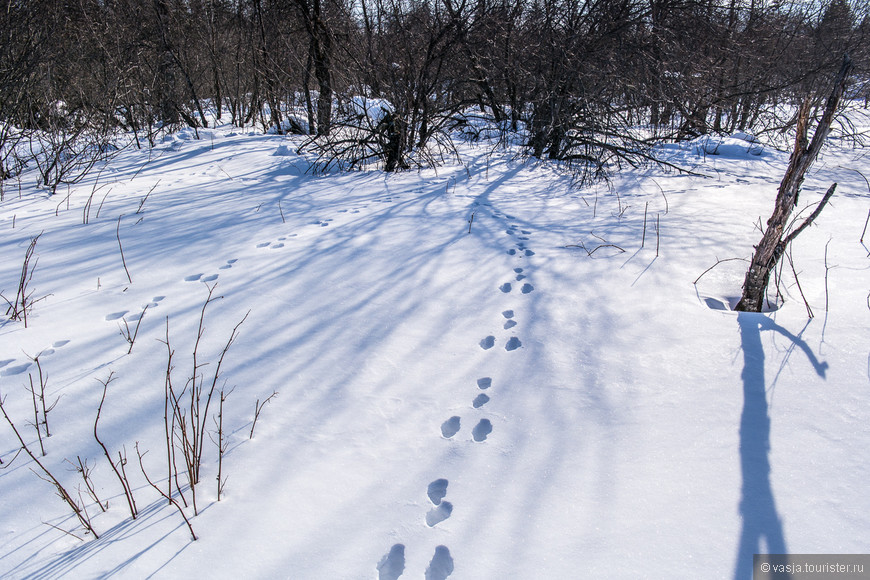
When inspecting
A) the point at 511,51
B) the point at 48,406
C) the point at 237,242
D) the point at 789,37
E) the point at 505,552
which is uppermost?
the point at 789,37

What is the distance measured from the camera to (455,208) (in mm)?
4055

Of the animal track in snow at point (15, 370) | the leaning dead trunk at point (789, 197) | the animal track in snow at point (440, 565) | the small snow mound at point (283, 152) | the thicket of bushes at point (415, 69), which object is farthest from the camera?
the small snow mound at point (283, 152)

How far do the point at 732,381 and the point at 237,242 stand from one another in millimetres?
2946

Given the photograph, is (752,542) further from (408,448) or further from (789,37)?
(789,37)

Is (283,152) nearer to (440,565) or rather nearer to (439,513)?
(439,513)

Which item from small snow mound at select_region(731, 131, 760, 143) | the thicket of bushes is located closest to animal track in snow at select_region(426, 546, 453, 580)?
the thicket of bushes

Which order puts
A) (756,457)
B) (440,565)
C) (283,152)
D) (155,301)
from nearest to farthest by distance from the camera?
(440,565)
(756,457)
(155,301)
(283,152)

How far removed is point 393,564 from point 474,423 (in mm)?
593

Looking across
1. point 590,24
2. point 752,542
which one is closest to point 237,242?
point 752,542

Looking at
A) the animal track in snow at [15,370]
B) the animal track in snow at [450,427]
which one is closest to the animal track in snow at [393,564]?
the animal track in snow at [450,427]

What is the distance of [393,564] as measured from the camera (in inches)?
45.8

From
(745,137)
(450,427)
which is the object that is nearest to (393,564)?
(450,427)

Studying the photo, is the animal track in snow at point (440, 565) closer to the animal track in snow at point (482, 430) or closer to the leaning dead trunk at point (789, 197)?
the animal track in snow at point (482, 430)

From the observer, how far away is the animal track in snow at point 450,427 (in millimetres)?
1601
